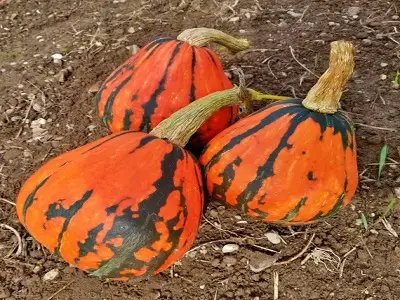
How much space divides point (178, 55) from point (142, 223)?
92 cm

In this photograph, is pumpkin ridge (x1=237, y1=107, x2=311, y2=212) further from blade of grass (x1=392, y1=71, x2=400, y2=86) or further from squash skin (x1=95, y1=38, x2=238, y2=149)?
blade of grass (x1=392, y1=71, x2=400, y2=86)

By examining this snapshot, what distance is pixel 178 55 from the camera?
2.65 m

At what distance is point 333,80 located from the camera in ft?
7.64

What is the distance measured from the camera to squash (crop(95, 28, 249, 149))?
2.60 meters

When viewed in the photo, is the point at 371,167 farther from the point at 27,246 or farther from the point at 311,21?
the point at 27,246

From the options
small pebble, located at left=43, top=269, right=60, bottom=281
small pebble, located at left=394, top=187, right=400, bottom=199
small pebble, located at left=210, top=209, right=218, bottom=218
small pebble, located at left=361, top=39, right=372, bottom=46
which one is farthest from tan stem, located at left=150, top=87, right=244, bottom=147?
small pebble, located at left=361, top=39, right=372, bottom=46

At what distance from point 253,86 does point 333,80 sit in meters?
1.20

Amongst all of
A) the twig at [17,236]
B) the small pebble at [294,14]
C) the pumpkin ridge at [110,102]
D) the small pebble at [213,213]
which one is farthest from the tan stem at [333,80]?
the small pebble at [294,14]

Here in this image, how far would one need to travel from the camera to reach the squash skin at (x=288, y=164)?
2.27 m

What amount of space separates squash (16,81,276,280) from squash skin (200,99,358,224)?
0.19 m

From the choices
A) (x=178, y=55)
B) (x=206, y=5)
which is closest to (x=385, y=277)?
(x=178, y=55)

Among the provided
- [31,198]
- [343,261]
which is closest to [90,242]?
[31,198]

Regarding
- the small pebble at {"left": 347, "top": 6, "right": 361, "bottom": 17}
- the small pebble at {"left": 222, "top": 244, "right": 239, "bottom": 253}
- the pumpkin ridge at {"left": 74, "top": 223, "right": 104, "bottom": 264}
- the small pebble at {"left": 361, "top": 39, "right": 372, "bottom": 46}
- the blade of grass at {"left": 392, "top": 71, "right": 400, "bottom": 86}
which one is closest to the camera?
the pumpkin ridge at {"left": 74, "top": 223, "right": 104, "bottom": 264}

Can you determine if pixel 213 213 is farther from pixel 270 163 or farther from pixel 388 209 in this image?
pixel 388 209
